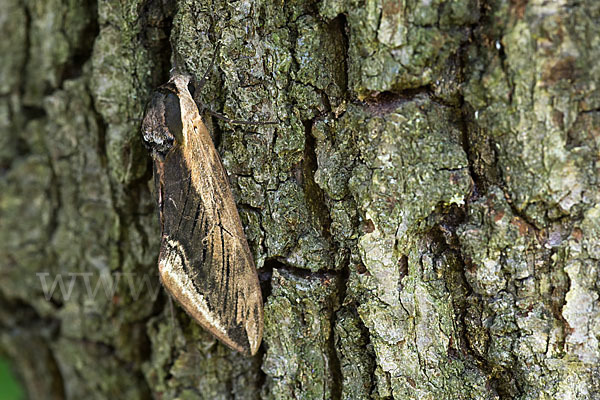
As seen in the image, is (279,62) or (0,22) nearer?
(279,62)

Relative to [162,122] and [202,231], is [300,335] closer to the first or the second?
[202,231]

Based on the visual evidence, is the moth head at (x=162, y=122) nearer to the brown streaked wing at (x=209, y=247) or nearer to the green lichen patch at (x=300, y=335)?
the brown streaked wing at (x=209, y=247)

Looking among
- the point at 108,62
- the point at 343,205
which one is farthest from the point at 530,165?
the point at 108,62

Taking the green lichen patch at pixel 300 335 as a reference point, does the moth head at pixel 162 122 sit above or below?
above

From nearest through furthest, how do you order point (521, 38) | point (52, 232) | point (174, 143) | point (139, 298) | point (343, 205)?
1. point (521, 38)
2. point (343, 205)
3. point (174, 143)
4. point (139, 298)
5. point (52, 232)

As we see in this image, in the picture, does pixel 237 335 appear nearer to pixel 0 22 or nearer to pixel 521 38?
pixel 521 38

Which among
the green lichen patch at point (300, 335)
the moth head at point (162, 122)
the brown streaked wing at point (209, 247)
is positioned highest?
the moth head at point (162, 122)

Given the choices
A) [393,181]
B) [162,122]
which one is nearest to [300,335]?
[393,181]

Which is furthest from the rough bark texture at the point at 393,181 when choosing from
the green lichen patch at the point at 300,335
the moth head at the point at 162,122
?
the moth head at the point at 162,122
